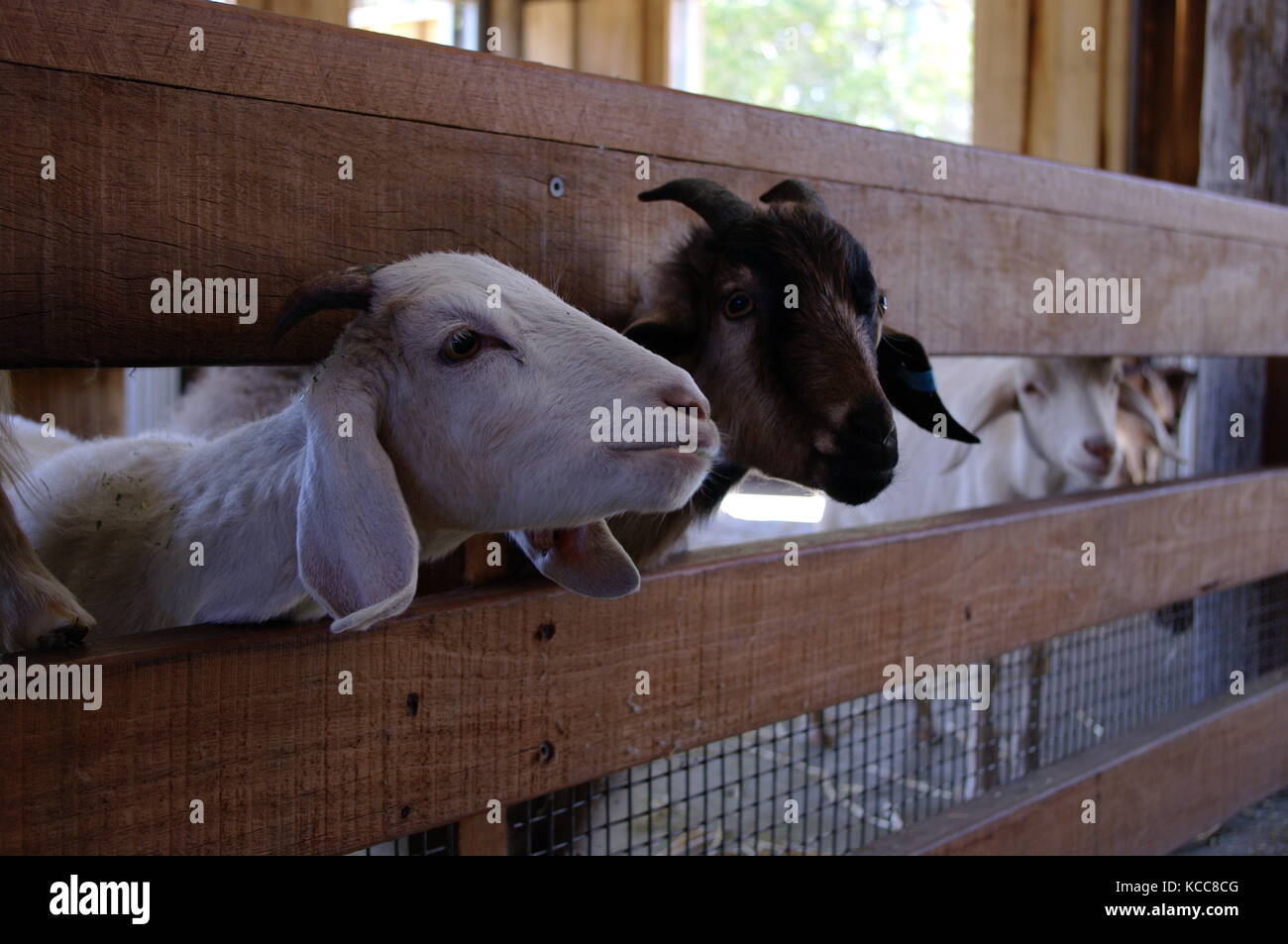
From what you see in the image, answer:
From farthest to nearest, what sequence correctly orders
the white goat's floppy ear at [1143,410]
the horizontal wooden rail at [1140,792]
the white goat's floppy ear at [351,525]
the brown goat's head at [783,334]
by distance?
the white goat's floppy ear at [1143,410]
the horizontal wooden rail at [1140,792]
the brown goat's head at [783,334]
the white goat's floppy ear at [351,525]

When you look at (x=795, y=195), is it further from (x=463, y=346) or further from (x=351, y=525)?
(x=351, y=525)

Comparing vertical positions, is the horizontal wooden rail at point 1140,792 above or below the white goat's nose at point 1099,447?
below

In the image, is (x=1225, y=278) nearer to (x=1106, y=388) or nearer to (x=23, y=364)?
(x=1106, y=388)

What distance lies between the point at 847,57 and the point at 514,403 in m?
11.1

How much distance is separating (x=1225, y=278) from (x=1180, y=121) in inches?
116

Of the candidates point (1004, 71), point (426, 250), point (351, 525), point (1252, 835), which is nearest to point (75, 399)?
point (426, 250)

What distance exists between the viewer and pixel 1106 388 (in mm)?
3932

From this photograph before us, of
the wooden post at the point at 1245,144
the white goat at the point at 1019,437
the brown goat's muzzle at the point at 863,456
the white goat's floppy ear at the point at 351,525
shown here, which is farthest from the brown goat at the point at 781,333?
the wooden post at the point at 1245,144

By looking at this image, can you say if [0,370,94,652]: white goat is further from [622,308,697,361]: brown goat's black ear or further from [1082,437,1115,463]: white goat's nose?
[1082,437,1115,463]: white goat's nose

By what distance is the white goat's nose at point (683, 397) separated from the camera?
126 centimetres

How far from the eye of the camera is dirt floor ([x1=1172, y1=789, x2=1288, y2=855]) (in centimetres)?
349

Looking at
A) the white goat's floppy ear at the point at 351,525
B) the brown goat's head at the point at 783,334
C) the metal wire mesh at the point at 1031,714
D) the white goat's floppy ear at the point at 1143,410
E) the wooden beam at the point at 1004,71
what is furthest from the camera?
the wooden beam at the point at 1004,71

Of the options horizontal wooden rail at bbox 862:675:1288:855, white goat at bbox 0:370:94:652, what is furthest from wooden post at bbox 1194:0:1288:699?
white goat at bbox 0:370:94:652

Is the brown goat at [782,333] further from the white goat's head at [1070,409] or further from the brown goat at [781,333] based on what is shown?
the white goat's head at [1070,409]
